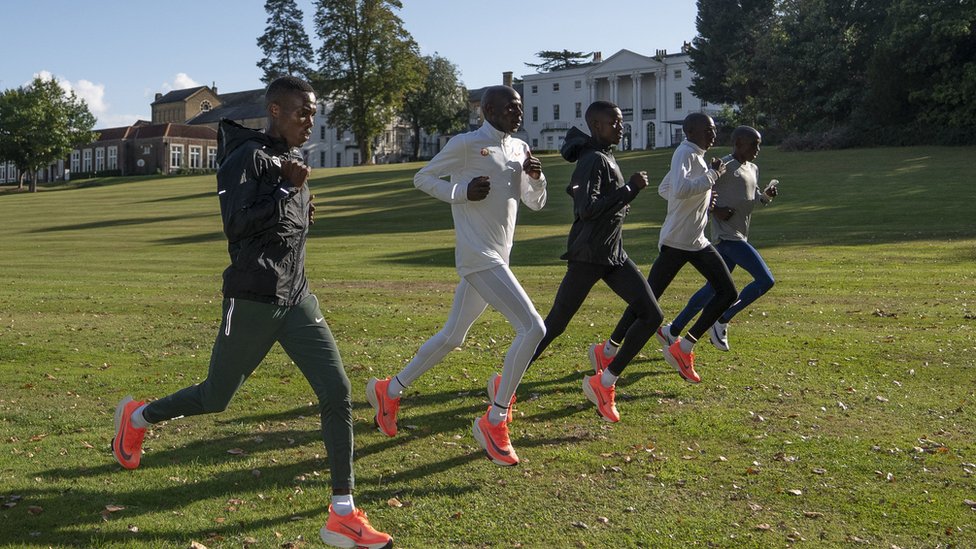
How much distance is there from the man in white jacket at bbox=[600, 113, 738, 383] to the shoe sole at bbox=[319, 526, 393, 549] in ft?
13.6

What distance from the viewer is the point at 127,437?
6160 millimetres

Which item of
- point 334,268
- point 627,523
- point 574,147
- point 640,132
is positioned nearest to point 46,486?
point 627,523

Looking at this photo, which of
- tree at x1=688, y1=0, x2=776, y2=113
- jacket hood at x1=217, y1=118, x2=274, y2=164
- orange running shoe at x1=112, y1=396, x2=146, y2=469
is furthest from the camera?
tree at x1=688, y1=0, x2=776, y2=113

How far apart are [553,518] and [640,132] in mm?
106460

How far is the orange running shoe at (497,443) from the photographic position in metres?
6.54

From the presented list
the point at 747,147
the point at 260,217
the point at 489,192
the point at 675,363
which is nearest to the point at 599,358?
the point at 675,363

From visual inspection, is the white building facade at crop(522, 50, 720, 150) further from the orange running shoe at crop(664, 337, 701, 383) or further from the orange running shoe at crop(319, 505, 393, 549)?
the orange running shoe at crop(319, 505, 393, 549)

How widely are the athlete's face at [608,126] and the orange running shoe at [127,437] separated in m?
4.07

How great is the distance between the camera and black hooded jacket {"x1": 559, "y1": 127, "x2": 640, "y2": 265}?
724cm

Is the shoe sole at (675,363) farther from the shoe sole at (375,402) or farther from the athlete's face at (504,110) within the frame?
the athlete's face at (504,110)

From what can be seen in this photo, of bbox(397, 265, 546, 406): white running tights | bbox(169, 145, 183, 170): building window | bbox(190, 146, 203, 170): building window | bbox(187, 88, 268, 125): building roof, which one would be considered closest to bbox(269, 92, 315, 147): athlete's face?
bbox(397, 265, 546, 406): white running tights

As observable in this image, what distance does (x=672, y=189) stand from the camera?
8461mm

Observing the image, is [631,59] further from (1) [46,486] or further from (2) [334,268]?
(1) [46,486]

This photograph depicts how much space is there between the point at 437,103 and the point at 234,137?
342 ft
